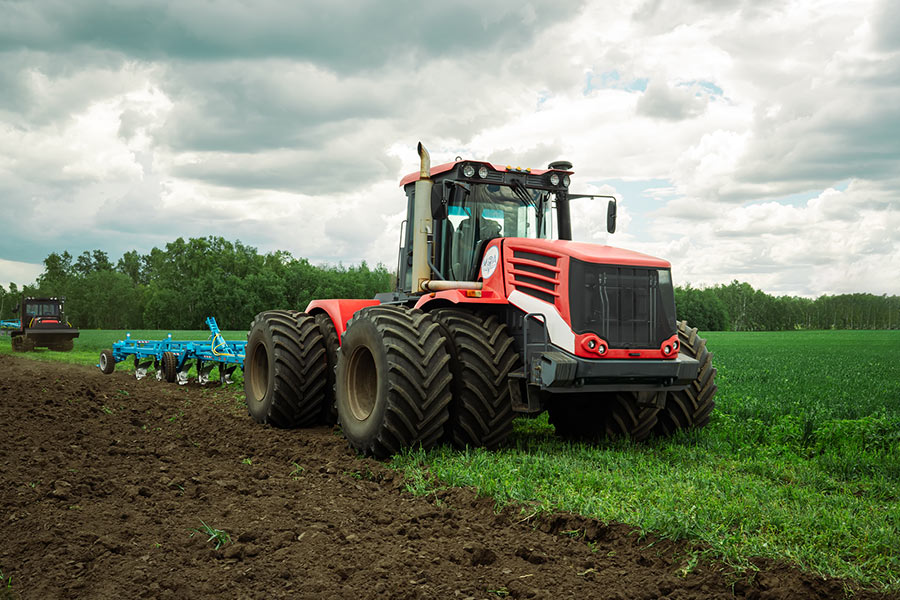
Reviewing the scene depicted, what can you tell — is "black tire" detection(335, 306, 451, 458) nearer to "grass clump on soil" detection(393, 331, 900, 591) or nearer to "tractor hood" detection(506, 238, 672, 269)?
"grass clump on soil" detection(393, 331, 900, 591)

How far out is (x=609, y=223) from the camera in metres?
8.73

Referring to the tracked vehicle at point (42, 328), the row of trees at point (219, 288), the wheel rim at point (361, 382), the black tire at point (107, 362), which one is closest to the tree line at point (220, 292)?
the row of trees at point (219, 288)

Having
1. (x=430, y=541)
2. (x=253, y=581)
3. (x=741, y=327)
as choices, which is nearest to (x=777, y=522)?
(x=430, y=541)

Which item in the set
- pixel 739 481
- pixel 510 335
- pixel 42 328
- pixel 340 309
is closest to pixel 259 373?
pixel 340 309

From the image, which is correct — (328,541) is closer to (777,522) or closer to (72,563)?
(72,563)

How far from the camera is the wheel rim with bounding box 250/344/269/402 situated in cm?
1048

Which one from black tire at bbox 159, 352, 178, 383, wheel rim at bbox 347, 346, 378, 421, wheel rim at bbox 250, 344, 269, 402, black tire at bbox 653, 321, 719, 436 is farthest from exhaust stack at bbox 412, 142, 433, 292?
black tire at bbox 159, 352, 178, 383

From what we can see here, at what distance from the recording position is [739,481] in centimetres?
638

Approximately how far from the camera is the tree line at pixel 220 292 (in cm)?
7150

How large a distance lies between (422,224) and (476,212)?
2.07ft

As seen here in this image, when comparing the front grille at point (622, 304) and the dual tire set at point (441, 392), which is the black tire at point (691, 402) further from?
the front grille at point (622, 304)

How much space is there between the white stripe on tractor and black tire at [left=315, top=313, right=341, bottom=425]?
3.32 m

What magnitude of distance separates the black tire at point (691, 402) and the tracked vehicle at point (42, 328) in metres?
31.0

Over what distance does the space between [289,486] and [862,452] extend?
614 centimetres
